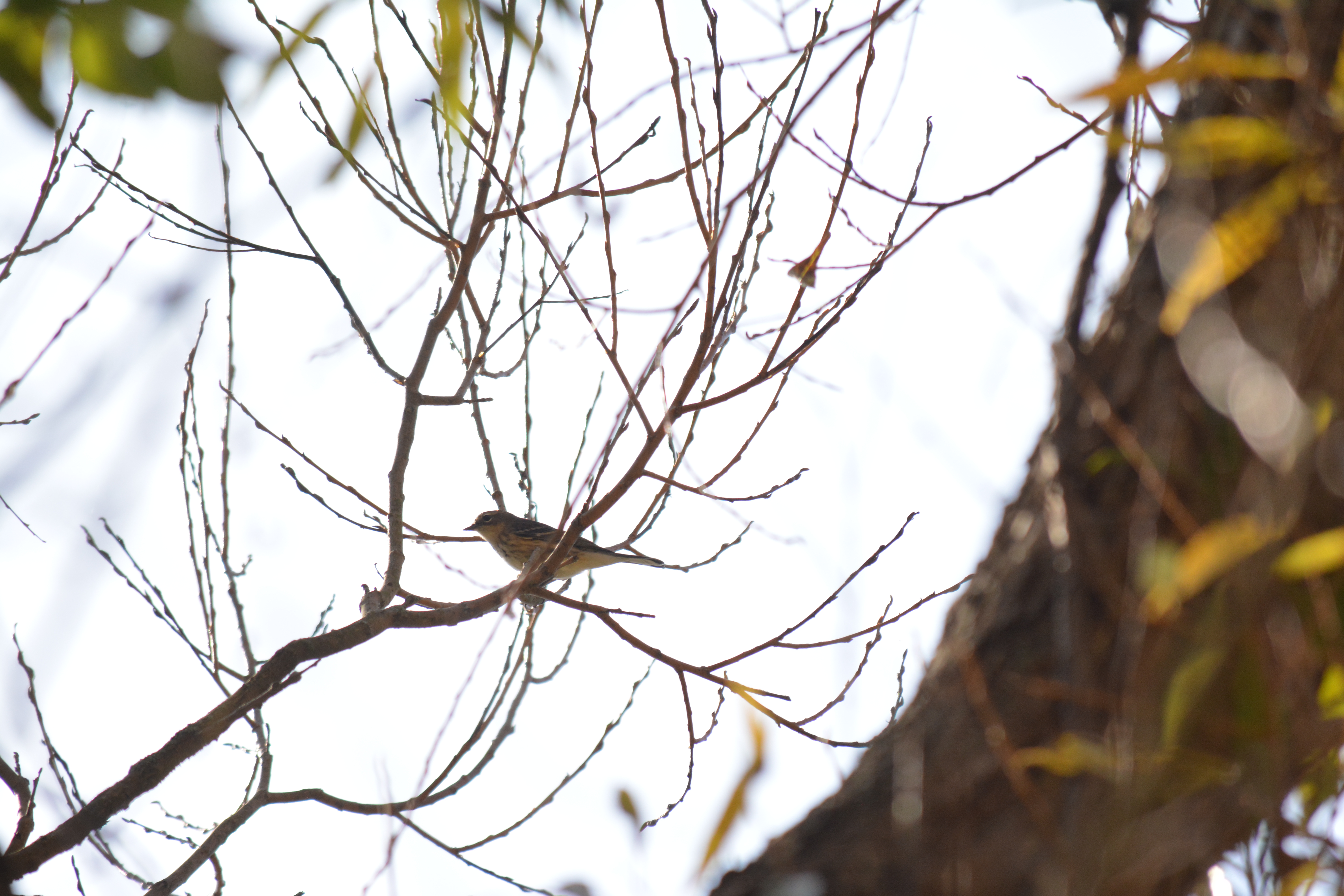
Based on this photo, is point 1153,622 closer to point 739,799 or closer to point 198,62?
point 739,799

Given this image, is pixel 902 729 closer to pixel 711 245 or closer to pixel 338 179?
pixel 711 245

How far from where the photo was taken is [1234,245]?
5.59 ft

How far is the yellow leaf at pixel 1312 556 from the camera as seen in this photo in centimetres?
151

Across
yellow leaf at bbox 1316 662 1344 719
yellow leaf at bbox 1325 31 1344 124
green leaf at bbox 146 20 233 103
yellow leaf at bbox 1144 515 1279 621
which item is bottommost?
yellow leaf at bbox 1316 662 1344 719

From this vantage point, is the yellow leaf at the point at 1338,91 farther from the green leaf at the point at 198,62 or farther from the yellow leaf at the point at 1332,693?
the green leaf at the point at 198,62

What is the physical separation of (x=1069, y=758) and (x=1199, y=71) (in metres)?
1.07

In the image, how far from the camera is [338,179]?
1798 millimetres

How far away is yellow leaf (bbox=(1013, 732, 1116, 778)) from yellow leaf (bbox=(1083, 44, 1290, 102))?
976 millimetres

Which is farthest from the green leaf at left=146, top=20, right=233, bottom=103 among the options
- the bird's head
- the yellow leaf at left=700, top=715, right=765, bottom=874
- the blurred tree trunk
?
the bird's head

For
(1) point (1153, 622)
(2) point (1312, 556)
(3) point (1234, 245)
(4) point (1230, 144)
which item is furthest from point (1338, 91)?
(1) point (1153, 622)

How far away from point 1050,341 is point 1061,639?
1.61ft

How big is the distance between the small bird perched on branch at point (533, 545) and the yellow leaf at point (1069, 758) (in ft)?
6.16

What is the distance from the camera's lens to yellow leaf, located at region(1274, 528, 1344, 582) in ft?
4.96

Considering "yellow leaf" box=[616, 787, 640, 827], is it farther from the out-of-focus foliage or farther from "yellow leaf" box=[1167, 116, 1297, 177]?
"yellow leaf" box=[1167, 116, 1297, 177]
